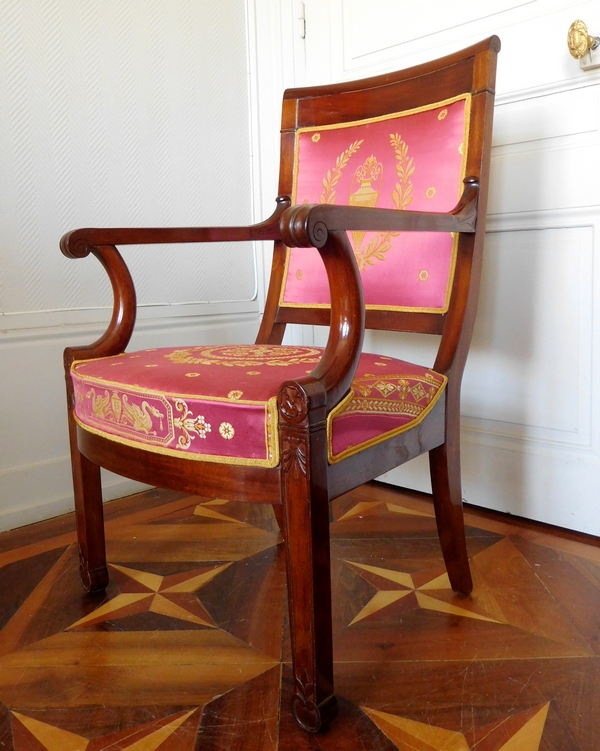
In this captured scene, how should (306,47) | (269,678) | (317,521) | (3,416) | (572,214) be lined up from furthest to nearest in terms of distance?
(306,47) < (3,416) < (572,214) < (269,678) < (317,521)

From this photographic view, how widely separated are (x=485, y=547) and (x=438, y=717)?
22.9 inches

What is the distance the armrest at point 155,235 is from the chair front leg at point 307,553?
569 millimetres

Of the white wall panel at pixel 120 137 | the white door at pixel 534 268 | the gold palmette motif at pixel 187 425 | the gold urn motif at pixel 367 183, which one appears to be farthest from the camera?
the white wall panel at pixel 120 137

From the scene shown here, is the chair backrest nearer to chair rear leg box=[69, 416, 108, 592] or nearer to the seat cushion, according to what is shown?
the seat cushion

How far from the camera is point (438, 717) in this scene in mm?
865

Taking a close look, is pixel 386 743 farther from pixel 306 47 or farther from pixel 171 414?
pixel 306 47

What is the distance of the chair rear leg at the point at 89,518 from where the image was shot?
45.6 inches

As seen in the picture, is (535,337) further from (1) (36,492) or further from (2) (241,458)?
→ (1) (36,492)

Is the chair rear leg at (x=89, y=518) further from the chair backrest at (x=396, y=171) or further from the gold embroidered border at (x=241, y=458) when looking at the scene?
the chair backrest at (x=396, y=171)

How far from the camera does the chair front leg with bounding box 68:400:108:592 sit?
3.80 feet

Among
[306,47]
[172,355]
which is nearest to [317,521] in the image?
[172,355]

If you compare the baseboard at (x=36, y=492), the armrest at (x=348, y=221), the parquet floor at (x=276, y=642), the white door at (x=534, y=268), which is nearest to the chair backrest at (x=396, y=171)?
the armrest at (x=348, y=221)

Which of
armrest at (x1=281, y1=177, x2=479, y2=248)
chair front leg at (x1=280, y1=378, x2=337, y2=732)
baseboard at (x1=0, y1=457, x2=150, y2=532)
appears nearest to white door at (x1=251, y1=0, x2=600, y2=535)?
armrest at (x1=281, y1=177, x2=479, y2=248)

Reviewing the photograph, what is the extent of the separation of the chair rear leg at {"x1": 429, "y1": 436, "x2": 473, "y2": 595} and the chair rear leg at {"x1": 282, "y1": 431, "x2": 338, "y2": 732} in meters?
0.37
